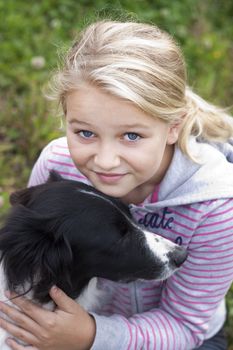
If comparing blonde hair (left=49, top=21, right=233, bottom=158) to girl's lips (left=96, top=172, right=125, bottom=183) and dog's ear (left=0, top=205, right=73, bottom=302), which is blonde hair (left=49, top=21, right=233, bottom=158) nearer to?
girl's lips (left=96, top=172, right=125, bottom=183)

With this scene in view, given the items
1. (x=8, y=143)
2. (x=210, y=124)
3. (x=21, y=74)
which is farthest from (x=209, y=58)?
(x=210, y=124)

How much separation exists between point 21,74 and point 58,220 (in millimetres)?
2426

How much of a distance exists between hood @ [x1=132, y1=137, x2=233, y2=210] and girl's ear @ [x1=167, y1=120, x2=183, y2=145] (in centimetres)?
7

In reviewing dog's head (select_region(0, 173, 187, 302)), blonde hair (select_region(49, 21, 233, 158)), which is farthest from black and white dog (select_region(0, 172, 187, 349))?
blonde hair (select_region(49, 21, 233, 158))

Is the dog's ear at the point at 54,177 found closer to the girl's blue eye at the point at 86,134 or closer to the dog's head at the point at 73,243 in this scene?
the dog's head at the point at 73,243

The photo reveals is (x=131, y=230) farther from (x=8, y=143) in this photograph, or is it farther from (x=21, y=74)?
(x=21, y=74)

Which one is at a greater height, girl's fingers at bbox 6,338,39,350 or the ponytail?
the ponytail

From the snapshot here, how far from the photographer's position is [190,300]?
2547mm

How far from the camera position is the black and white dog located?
7.11ft

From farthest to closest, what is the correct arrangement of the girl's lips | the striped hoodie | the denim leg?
the denim leg < the striped hoodie < the girl's lips

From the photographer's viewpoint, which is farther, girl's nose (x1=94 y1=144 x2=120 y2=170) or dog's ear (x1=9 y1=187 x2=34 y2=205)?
dog's ear (x1=9 y1=187 x2=34 y2=205)

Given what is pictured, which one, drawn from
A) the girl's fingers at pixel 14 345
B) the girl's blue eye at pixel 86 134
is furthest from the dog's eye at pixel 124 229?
the girl's fingers at pixel 14 345

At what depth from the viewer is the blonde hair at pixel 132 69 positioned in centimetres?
213

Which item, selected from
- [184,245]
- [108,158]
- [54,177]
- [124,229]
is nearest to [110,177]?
[108,158]
